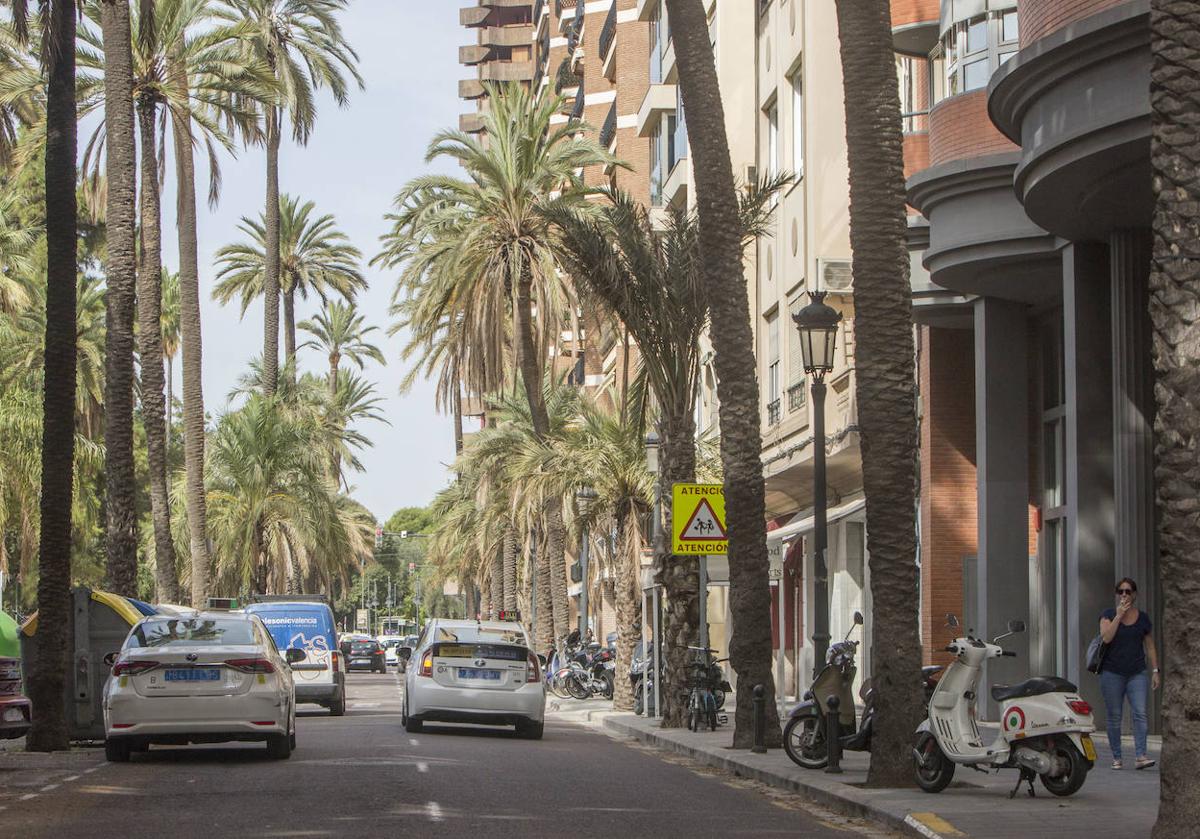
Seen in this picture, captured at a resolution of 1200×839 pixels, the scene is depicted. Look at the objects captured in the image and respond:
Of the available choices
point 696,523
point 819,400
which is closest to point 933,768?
point 819,400

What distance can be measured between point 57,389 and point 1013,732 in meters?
12.3

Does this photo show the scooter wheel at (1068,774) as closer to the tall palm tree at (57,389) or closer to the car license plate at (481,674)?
the car license plate at (481,674)

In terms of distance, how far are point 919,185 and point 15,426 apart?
2658 centimetres

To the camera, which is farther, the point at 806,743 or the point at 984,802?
the point at 806,743

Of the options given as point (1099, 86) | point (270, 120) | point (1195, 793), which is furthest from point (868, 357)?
point (270, 120)

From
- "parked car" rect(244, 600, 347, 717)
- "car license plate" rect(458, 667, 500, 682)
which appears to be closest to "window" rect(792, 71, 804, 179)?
"parked car" rect(244, 600, 347, 717)

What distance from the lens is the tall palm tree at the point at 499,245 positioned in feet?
131

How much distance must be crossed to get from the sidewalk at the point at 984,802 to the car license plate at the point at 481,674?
18.2ft

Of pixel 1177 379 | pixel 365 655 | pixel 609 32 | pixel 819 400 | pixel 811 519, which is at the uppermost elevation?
pixel 609 32

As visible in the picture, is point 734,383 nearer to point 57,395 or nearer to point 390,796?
point 57,395

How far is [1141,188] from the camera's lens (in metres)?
18.2

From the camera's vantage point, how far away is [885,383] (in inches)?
607

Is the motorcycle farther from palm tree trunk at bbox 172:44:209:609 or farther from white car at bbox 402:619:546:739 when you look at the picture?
palm tree trunk at bbox 172:44:209:609

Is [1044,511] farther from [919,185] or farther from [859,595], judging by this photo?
[859,595]
